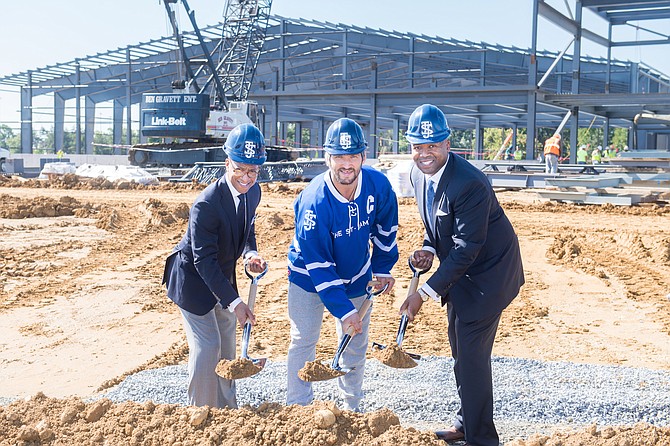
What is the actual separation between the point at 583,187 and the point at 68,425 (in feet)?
55.8

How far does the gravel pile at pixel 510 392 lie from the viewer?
4848mm

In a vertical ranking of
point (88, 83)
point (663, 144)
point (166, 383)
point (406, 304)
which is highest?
point (88, 83)

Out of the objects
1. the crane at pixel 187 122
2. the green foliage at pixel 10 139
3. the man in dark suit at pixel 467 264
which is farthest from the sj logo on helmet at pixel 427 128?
the green foliage at pixel 10 139

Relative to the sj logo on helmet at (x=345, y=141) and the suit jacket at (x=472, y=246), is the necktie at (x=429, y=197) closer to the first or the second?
the suit jacket at (x=472, y=246)

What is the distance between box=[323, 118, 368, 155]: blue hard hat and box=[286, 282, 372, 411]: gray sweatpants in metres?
0.91

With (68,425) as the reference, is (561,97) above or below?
above

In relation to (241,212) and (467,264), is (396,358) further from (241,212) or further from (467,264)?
(241,212)

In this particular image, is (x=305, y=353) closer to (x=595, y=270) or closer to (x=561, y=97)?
(x=595, y=270)

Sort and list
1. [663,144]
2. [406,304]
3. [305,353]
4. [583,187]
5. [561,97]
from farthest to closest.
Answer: [663,144] → [561,97] → [583,187] → [305,353] → [406,304]

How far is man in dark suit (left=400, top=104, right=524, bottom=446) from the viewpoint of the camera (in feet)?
13.1

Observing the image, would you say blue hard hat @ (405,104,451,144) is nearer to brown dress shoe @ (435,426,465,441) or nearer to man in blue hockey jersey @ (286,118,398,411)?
man in blue hockey jersey @ (286,118,398,411)

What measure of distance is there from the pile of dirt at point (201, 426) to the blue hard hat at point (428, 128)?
57.8 inches

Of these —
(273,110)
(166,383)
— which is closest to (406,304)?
(166,383)

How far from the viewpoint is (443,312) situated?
8594 mm
